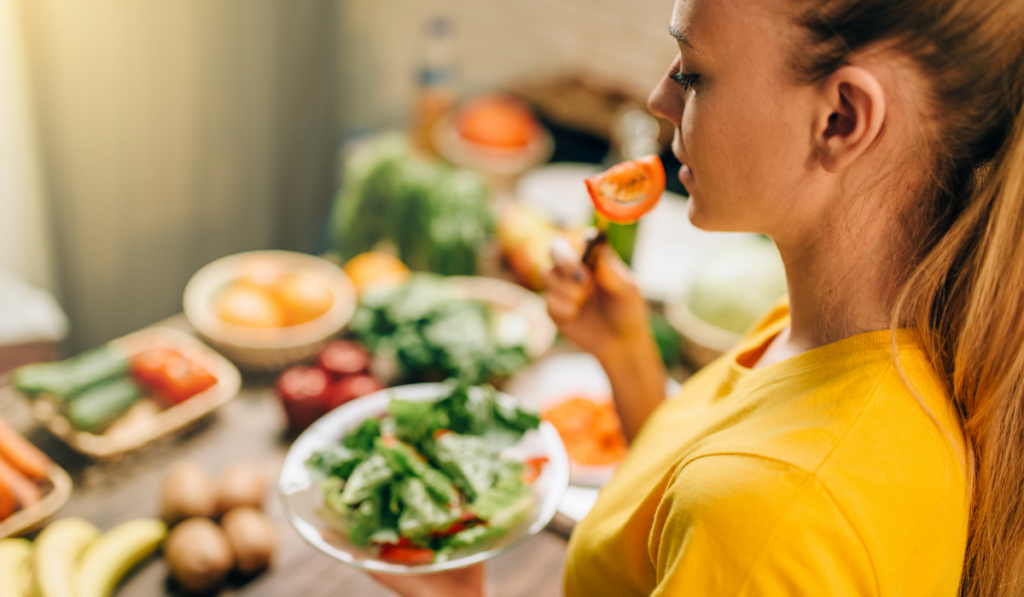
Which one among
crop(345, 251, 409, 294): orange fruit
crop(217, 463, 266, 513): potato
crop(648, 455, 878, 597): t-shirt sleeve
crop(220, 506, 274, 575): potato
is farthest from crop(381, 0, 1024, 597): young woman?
crop(345, 251, 409, 294): orange fruit

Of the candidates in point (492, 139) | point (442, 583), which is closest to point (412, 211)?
point (492, 139)

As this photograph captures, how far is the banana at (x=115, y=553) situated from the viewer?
110cm

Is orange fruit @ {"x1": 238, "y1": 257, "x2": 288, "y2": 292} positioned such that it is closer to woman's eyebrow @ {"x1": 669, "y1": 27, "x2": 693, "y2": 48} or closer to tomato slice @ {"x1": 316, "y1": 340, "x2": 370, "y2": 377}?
tomato slice @ {"x1": 316, "y1": 340, "x2": 370, "y2": 377}

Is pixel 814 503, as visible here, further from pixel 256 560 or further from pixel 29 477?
pixel 29 477

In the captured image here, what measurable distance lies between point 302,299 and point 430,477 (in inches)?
35.0

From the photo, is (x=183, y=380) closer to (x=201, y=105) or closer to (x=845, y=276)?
(x=845, y=276)

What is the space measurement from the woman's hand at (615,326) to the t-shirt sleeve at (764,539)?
618 millimetres

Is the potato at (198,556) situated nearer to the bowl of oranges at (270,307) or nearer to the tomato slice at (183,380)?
the tomato slice at (183,380)

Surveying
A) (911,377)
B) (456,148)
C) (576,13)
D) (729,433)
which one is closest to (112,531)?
(729,433)

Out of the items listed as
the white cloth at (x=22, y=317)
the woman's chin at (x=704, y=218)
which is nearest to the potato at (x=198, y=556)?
the woman's chin at (x=704, y=218)

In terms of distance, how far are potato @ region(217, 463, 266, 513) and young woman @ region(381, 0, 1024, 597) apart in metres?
0.76

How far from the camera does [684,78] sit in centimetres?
76

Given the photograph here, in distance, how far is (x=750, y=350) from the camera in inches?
39.6

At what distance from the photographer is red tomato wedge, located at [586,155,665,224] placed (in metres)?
1.08
